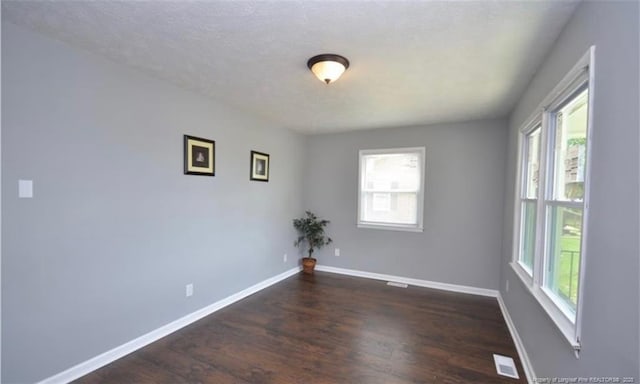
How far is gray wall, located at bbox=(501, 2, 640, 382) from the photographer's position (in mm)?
984

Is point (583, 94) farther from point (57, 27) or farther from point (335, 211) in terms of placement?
point (335, 211)

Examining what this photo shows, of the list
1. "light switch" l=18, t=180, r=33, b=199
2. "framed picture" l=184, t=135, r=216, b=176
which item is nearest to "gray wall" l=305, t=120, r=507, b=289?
"framed picture" l=184, t=135, r=216, b=176

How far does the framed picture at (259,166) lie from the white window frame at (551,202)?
305 centimetres

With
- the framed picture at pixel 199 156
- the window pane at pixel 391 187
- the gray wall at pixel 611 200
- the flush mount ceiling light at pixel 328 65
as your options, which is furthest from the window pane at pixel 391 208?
the gray wall at pixel 611 200

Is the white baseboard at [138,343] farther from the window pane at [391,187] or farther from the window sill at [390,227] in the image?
the window pane at [391,187]

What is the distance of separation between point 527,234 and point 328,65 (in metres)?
2.37

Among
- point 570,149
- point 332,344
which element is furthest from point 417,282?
point 570,149

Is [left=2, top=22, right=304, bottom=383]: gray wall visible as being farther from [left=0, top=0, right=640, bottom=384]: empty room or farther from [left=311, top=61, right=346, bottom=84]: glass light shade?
[left=311, top=61, right=346, bottom=84]: glass light shade

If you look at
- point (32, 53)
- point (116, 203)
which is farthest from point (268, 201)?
point (32, 53)

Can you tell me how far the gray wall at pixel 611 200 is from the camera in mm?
984

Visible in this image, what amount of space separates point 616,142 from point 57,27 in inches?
119

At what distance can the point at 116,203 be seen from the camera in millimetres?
2330

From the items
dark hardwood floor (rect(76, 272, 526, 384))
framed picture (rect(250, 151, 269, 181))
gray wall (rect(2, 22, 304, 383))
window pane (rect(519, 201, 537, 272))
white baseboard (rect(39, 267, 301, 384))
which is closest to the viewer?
gray wall (rect(2, 22, 304, 383))

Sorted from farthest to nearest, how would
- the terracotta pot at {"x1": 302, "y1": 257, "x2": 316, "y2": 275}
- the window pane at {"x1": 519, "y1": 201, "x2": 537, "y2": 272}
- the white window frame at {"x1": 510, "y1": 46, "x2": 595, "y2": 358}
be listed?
1. the terracotta pot at {"x1": 302, "y1": 257, "x2": 316, "y2": 275}
2. the window pane at {"x1": 519, "y1": 201, "x2": 537, "y2": 272}
3. the white window frame at {"x1": 510, "y1": 46, "x2": 595, "y2": 358}
